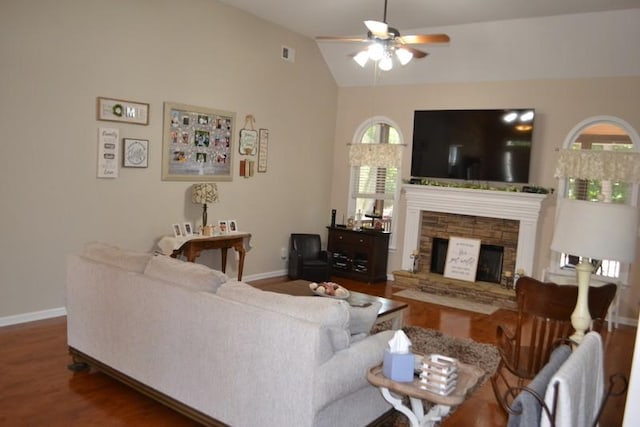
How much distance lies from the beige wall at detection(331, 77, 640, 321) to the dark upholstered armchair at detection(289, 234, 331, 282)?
1181 millimetres

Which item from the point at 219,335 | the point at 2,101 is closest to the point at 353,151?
the point at 2,101

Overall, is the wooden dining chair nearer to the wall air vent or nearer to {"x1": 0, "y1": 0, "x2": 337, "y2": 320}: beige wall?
{"x1": 0, "y1": 0, "x2": 337, "y2": 320}: beige wall

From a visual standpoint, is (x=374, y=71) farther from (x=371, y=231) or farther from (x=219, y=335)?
(x=219, y=335)

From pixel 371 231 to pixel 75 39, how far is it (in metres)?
4.52

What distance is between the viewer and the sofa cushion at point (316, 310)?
2.62m

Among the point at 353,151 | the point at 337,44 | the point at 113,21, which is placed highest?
the point at 337,44

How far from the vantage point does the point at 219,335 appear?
2.85 metres

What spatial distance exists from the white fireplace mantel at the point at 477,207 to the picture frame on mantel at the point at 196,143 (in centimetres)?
266

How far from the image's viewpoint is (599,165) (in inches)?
245

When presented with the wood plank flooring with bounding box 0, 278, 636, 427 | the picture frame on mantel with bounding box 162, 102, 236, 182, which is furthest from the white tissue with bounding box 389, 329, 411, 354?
the picture frame on mantel with bounding box 162, 102, 236, 182

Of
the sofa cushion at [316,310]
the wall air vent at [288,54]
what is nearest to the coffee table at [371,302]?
the sofa cushion at [316,310]

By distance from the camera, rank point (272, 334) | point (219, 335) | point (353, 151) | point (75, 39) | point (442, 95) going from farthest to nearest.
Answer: point (353, 151), point (442, 95), point (75, 39), point (219, 335), point (272, 334)

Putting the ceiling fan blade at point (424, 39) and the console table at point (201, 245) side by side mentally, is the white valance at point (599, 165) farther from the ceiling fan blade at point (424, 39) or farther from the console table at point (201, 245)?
the console table at point (201, 245)

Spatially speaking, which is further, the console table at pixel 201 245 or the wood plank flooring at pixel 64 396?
the console table at pixel 201 245
